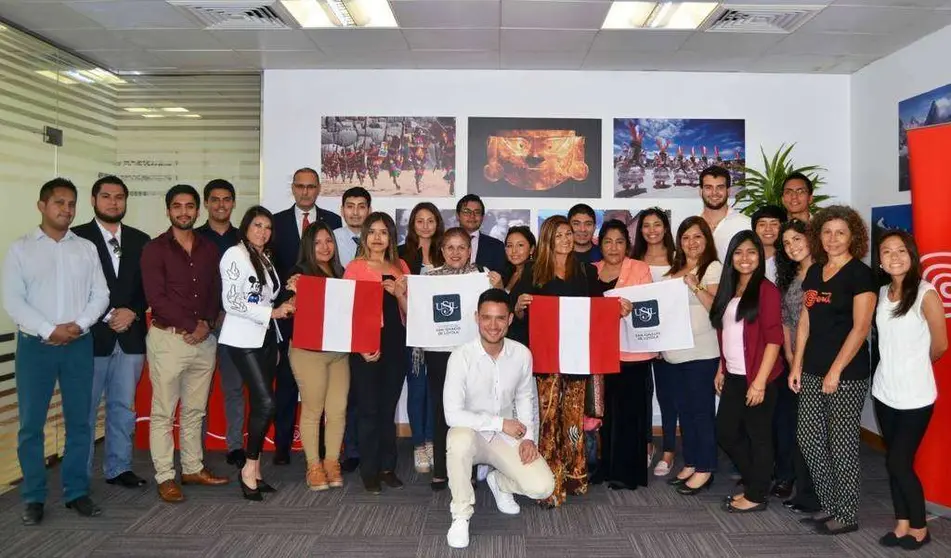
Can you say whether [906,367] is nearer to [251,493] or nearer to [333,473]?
[333,473]

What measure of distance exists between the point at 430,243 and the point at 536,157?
2042 mm

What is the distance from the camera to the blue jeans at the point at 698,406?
409 cm

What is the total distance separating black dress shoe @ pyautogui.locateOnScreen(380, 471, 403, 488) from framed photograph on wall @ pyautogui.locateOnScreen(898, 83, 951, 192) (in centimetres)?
442

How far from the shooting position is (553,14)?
4691mm

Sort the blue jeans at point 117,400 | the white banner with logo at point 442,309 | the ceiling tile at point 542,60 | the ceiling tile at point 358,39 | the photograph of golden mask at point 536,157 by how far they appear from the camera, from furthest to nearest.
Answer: the photograph of golden mask at point 536,157
the ceiling tile at point 542,60
the ceiling tile at point 358,39
the blue jeans at point 117,400
the white banner with logo at point 442,309

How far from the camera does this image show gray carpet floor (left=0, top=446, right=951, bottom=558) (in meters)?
3.34

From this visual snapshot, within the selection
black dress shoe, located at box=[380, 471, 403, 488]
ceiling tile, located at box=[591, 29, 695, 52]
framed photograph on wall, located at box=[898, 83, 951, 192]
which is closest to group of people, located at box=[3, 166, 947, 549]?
black dress shoe, located at box=[380, 471, 403, 488]

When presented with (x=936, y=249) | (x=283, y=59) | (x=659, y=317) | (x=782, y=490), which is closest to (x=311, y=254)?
(x=659, y=317)

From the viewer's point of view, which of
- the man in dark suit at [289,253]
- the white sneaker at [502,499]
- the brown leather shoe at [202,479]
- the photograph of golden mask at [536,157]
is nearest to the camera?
the white sneaker at [502,499]

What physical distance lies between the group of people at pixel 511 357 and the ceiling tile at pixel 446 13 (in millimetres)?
1384

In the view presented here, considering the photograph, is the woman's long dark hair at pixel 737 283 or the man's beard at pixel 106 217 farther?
the man's beard at pixel 106 217

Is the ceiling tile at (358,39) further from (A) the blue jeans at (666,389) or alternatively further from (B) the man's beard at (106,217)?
(A) the blue jeans at (666,389)

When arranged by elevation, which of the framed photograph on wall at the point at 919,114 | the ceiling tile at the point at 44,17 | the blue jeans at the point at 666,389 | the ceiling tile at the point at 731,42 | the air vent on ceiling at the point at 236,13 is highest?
the ceiling tile at the point at 731,42

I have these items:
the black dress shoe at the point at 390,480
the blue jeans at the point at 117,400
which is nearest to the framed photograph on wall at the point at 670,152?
the black dress shoe at the point at 390,480
